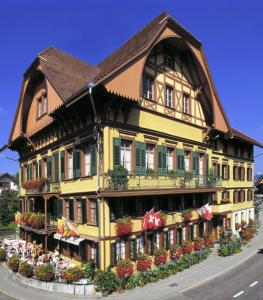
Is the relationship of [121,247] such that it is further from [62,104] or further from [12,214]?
[12,214]

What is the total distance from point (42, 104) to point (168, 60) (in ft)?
33.5

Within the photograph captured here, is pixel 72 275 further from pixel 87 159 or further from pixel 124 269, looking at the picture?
pixel 87 159

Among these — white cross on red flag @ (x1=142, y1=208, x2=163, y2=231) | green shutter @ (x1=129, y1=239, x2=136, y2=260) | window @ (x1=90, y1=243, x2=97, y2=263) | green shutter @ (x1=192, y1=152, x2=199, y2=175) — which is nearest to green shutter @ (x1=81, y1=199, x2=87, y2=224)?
window @ (x1=90, y1=243, x2=97, y2=263)

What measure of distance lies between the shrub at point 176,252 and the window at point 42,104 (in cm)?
1360

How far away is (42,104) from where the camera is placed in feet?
89.4

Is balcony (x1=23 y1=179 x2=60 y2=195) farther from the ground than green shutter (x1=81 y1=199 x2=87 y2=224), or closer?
farther from the ground

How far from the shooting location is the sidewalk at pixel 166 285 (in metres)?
17.8

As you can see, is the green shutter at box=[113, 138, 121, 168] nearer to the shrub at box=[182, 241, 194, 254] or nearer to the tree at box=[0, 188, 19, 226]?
the shrub at box=[182, 241, 194, 254]

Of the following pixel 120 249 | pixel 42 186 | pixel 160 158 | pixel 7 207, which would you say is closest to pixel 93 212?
pixel 120 249

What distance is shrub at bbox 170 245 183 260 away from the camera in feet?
75.9

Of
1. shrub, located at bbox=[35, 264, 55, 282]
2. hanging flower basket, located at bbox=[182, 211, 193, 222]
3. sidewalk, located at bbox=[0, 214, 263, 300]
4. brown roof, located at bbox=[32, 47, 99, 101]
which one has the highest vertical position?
brown roof, located at bbox=[32, 47, 99, 101]

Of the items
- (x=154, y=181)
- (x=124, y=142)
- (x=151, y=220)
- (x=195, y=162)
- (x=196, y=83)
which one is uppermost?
(x=196, y=83)

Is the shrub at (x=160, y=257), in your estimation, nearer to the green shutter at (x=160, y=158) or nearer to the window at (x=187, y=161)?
the green shutter at (x=160, y=158)

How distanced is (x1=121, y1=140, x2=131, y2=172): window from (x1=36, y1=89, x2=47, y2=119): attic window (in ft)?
27.6
